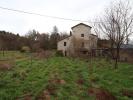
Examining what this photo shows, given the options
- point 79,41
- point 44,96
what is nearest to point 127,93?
point 44,96

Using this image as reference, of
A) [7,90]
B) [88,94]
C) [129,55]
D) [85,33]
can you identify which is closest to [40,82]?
[7,90]

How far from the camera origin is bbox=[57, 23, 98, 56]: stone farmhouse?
1490 inches

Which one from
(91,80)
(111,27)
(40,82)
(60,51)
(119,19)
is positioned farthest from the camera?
(60,51)

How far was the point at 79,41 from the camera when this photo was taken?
125ft

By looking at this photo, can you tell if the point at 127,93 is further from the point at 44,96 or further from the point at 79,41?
the point at 79,41

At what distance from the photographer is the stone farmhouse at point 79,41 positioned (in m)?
37.8

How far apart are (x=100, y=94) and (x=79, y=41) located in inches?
1159

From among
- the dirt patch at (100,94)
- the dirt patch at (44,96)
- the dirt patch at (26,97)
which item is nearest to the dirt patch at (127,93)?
the dirt patch at (100,94)

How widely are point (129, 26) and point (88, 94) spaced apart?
14.6 metres

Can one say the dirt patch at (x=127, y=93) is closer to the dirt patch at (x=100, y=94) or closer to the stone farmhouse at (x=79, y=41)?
the dirt patch at (x=100, y=94)

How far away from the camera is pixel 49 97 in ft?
27.1

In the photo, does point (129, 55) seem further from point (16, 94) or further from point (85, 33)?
point (16, 94)

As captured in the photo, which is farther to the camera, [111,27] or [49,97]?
[111,27]

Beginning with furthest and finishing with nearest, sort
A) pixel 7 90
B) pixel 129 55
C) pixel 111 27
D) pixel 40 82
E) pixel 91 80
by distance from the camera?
1. pixel 129 55
2. pixel 111 27
3. pixel 91 80
4. pixel 40 82
5. pixel 7 90
